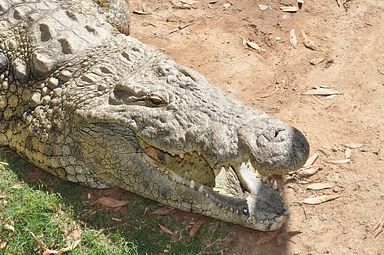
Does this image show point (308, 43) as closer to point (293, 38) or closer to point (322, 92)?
point (293, 38)

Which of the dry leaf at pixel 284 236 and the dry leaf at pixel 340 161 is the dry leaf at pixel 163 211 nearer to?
the dry leaf at pixel 284 236

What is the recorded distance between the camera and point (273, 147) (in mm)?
3842

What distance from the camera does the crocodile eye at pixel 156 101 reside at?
4.22m

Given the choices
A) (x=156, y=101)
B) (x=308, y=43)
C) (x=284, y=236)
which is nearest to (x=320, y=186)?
(x=284, y=236)

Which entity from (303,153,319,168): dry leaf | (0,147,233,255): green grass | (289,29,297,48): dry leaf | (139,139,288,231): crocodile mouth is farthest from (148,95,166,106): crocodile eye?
(289,29,297,48): dry leaf

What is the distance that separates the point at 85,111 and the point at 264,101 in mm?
1587

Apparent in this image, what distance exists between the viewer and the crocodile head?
159 inches

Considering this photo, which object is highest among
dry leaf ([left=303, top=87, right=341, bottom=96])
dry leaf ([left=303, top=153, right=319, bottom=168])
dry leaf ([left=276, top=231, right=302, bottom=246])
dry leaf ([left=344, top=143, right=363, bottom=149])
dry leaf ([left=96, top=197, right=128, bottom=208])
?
dry leaf ([left=303, top=87, right=341, bottom=96])

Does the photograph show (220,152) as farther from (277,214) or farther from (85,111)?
(85,111)

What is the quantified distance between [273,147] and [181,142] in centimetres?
59

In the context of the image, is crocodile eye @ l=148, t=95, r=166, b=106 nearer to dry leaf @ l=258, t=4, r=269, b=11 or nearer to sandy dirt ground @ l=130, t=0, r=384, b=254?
sandy dirt ground @ l=130, t=0, r=384, b=254

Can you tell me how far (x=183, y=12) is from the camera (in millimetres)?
6258

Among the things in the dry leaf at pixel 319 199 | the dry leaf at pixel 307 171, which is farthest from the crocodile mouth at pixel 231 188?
the dry leaf at pixel 307 171

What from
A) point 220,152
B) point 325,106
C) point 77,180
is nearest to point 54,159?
point 77,180
